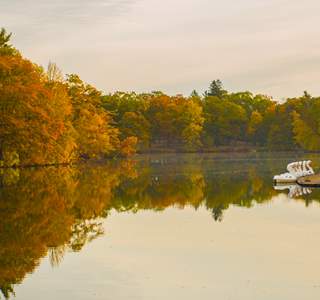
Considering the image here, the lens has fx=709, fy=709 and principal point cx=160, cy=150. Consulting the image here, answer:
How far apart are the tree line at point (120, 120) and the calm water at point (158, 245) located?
17.8 m

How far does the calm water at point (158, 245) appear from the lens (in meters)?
13.5

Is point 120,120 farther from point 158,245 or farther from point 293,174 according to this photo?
point 158,245

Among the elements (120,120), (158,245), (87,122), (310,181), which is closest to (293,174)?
(310,181)

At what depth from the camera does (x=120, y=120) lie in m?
115

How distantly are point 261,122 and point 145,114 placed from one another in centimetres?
2099

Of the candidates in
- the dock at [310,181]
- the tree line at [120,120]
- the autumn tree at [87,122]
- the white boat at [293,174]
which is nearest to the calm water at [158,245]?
the dock at [310,181]

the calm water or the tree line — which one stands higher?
the tree line

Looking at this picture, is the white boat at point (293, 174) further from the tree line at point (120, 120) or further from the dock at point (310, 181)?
the tree line at point (120, 120)

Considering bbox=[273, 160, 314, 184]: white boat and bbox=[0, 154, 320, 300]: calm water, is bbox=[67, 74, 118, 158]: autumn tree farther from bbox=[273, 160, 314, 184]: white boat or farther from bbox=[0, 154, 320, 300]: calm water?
bbox=[0, 154, 320, 300]: calm water

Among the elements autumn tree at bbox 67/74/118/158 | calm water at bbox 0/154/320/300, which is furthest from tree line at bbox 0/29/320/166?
calm water at bbox 0/154/320/300

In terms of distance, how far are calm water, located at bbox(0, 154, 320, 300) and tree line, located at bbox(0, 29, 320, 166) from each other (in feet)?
58.3

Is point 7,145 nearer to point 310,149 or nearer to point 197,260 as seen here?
point 197,260

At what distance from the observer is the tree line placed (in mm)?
50594

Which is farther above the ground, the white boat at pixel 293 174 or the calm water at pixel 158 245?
the white boat at pixel 293 174
